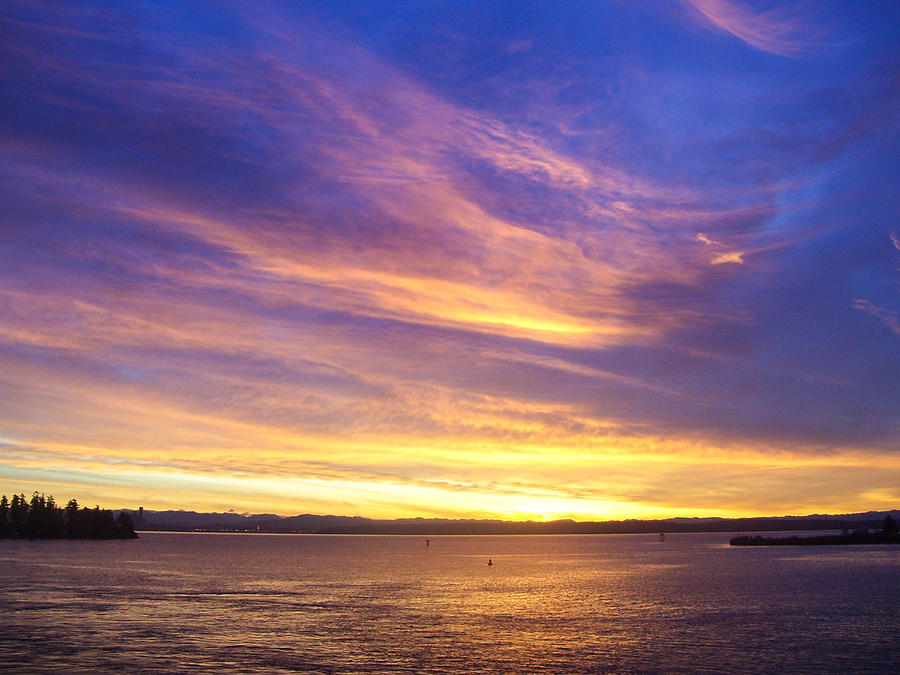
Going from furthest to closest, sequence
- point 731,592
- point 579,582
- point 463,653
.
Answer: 1. point 579,582
2. point 731,592
3. point 463,653

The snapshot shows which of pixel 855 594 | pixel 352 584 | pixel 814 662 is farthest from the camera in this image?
pixel 352 584

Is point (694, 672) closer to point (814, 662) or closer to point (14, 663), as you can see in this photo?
point (814, 662)

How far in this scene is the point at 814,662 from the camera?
166ft

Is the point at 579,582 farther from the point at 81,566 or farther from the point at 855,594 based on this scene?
the point at 81,566

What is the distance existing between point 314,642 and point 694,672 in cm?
2759

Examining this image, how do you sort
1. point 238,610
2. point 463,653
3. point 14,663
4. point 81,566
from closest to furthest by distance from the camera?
point 14,663 < point 463,653 < point 238,610 < point 81,566

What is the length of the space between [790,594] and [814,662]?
52.7m

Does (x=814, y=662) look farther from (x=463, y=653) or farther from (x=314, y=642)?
(x=314, y=642)

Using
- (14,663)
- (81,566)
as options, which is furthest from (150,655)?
(81,566)

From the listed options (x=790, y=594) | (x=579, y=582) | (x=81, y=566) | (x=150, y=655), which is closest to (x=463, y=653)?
(x=150, y=655)

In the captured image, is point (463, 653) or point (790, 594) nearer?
point (463, 653)

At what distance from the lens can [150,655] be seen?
1989 inches

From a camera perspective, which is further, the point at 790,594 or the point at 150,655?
the point at 790,594

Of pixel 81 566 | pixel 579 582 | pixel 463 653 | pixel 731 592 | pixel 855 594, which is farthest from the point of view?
pixel 81 566
